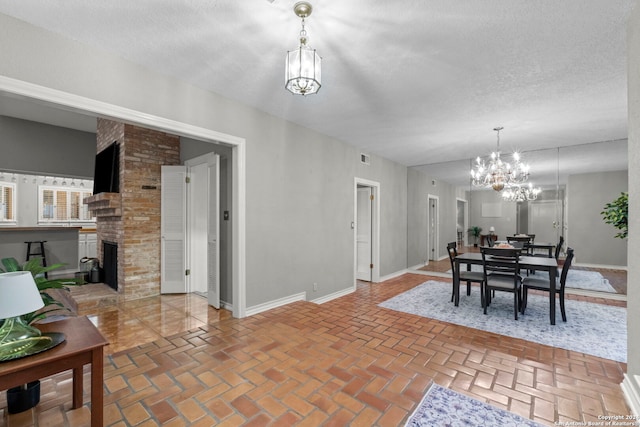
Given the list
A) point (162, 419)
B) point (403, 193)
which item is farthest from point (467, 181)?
point (162, 419)

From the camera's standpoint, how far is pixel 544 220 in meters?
5.33

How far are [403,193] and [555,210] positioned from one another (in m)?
2.81

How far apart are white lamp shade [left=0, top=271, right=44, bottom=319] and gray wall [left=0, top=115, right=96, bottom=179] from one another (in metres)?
5.52

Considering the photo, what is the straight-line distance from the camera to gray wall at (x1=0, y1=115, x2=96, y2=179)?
502cm

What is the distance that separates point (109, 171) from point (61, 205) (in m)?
4.61

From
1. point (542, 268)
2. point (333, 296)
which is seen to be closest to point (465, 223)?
point (542, 268)

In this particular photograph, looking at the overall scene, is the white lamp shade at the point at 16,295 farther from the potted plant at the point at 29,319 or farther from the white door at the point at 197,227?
the white door at the point at 197,227

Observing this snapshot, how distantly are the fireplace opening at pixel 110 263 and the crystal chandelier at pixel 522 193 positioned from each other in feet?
23.2

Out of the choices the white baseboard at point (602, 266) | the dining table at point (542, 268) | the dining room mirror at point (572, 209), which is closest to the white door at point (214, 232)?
the dining table at point (542, 268)

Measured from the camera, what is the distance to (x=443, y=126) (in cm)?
407

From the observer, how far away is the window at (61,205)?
718cm

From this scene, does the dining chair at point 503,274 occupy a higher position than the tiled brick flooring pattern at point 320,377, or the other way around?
the dining chair at point 503,274

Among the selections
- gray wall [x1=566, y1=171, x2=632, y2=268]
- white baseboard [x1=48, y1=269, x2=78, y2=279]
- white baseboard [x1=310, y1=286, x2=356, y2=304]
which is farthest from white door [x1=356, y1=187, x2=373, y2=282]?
white baseboard [x1=48, y1=269, x2=78, y2=279]

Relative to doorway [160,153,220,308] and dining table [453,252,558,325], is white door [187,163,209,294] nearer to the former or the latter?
doorway [160,153,220,308]
